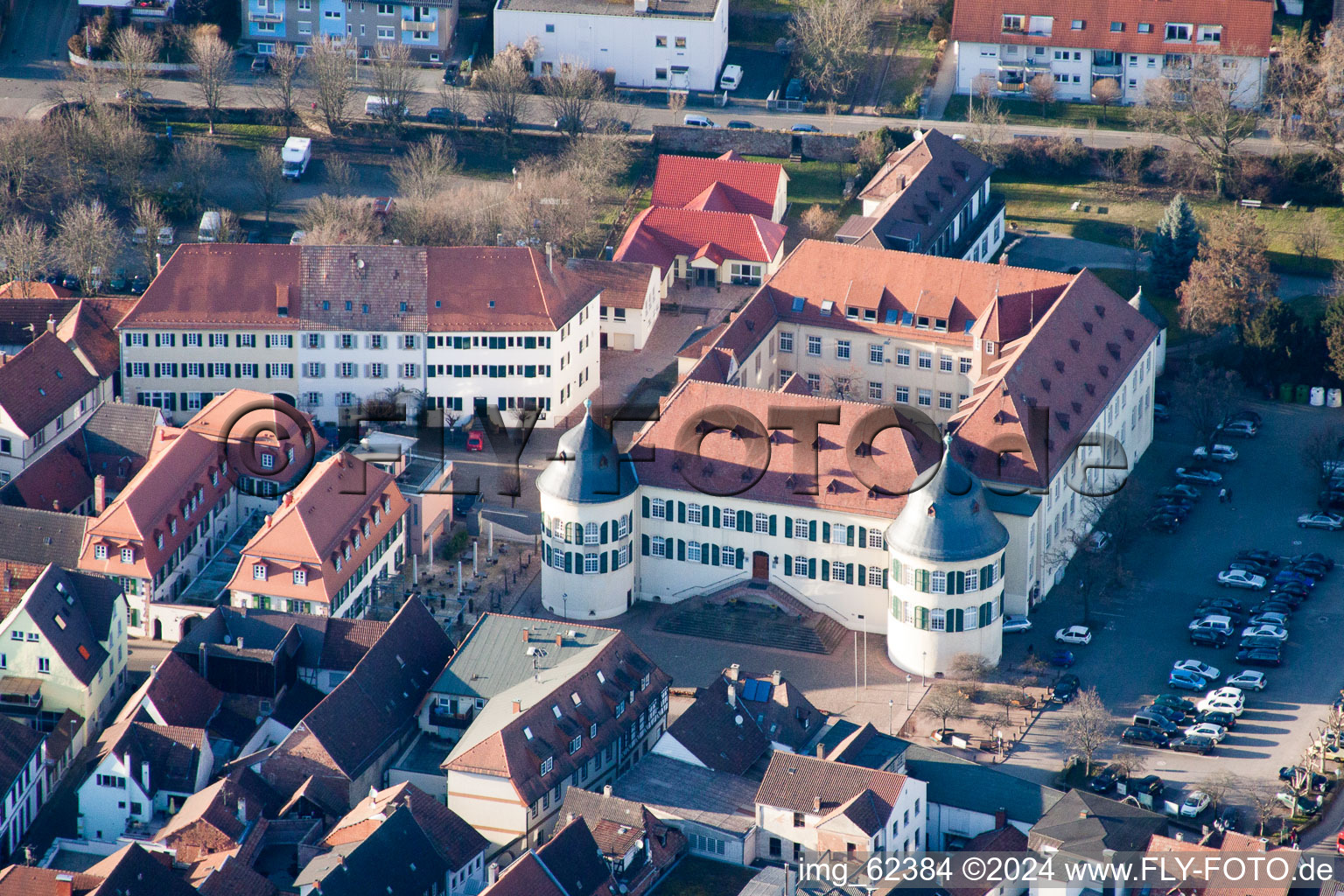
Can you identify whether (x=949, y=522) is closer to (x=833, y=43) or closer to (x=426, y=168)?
(x=426, y=168)

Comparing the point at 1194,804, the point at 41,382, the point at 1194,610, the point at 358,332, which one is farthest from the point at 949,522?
the point at 41,382

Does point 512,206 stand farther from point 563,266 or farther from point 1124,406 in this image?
point 1124,406

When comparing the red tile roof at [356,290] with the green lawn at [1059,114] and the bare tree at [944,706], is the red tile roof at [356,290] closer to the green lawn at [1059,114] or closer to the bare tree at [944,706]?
the bare tree at [944,706]

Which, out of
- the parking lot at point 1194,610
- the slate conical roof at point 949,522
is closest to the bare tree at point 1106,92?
the parking lot at point 1194,610

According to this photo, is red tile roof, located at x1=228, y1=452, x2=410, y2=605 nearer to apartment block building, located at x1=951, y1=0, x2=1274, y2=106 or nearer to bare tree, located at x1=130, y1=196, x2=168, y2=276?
bare tree, located at x1=130, y1=196, x2=168, y2=276

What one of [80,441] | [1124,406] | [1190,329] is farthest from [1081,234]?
[80,441]

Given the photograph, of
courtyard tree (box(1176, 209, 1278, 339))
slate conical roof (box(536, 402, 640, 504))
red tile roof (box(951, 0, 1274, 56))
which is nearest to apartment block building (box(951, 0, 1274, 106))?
red tile roof (box(951, 0, 1274, 56))
